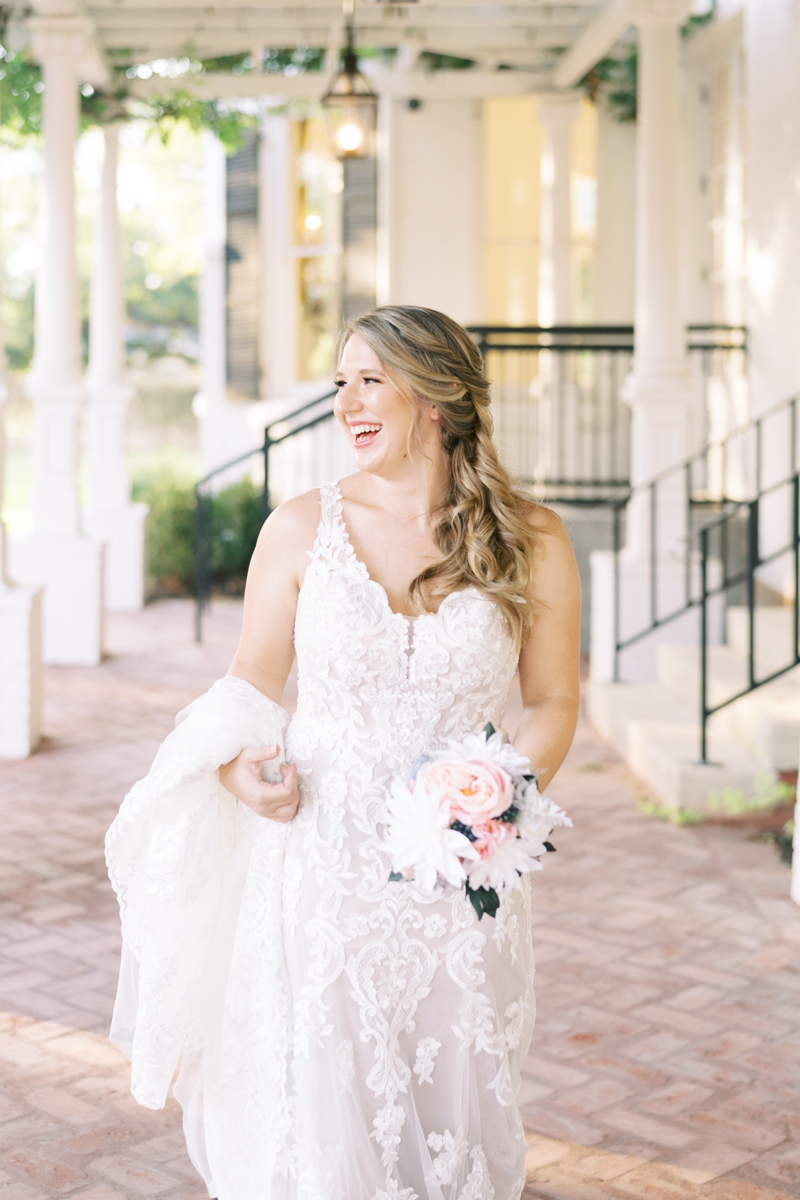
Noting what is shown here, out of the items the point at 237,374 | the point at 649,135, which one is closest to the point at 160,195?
the point at 237,374

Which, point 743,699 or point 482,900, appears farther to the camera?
point 743,699

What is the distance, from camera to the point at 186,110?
35.9 feet

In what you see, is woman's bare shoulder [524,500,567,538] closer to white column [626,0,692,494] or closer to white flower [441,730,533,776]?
white flower [441,730,533,776]

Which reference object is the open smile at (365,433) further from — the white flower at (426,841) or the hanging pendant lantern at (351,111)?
the hanging pendant lantern at (351,111)

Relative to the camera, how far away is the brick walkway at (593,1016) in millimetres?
3146

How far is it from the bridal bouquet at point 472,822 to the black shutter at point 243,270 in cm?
1256

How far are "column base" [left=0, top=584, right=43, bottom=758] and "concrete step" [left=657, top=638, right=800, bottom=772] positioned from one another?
3460 millimetres

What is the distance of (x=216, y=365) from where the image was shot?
1507 cm

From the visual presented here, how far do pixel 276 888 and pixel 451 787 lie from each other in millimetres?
569

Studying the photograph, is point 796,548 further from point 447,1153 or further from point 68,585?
point 68,585

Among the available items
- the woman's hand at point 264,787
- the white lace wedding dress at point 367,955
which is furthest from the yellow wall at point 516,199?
the woman's hand at point 264,787

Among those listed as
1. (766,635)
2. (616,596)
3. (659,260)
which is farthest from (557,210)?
(766,635)

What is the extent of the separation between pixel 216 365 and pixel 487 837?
530 inches

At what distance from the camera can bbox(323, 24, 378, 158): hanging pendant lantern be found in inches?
300
